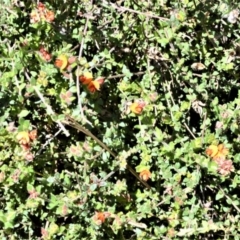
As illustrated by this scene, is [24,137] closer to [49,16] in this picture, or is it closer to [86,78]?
[86,78]

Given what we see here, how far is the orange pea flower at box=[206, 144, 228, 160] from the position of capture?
1.74 meters

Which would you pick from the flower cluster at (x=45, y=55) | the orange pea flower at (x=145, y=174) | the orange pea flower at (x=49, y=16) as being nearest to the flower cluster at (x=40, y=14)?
the orange pea flower at (x=49, y=16)

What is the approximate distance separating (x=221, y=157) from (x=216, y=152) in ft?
0.07

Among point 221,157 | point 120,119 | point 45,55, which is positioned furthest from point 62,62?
point 221,157

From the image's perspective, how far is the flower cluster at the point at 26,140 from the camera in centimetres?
170

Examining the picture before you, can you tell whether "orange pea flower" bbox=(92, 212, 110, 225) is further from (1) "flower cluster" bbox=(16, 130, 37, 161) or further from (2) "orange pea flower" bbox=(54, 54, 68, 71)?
(2) "orange pea flower" bbox=(54, 54, 68, 71)

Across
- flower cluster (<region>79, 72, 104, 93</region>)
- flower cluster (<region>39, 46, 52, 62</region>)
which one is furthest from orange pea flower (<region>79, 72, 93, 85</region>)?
flower cluster (<region>39, 46, 52, 62</region>)

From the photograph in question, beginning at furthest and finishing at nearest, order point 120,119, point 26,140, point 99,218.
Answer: point 120,119
point 99,218
point 26,140

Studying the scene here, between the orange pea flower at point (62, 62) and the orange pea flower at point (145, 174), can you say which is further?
the orange pea flower at point (145, 174)

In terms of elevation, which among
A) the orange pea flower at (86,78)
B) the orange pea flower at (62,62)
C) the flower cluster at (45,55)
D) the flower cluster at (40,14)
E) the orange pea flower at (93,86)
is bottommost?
the orange pea flower at (93,86)

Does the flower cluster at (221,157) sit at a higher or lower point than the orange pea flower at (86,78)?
lower

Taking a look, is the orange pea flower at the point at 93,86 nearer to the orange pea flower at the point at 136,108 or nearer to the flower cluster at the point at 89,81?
the flower cluster at the point at 89,81

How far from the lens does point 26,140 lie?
66.7 inches

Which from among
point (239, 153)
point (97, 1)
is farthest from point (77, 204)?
point (97, 1)
